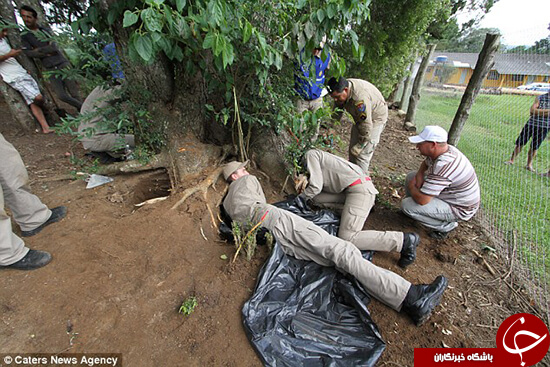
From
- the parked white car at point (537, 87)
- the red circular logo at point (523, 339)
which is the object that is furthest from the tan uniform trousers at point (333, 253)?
the parked white car at point (537, 87)

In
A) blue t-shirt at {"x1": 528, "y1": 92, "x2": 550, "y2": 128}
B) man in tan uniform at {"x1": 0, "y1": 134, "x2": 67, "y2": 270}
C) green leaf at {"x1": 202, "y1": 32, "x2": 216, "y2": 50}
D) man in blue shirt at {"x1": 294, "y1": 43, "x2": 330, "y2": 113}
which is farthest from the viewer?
blue t-shirt at {"x1": 528, "y1": 92, "x2": 550, "y2": 128}

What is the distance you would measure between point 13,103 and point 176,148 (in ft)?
11.5

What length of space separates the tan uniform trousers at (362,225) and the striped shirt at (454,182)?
557mm

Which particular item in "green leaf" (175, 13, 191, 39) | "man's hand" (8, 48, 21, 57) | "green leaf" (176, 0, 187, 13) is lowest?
"man's hand" (8, 48, 21, 57)

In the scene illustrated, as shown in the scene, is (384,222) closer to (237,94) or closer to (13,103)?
(237,94)

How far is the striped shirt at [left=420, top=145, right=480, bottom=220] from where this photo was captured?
240 centimetres

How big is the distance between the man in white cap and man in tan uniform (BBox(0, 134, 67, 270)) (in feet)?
11.1

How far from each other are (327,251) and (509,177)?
3.70 m

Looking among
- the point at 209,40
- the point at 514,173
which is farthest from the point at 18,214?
the point at 514,173

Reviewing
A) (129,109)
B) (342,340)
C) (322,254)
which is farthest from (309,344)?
(129,109)

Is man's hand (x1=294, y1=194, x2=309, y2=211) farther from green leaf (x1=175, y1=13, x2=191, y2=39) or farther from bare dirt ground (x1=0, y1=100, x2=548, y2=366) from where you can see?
green leaf (x1=175, y1=13, x2=191, y2=39)

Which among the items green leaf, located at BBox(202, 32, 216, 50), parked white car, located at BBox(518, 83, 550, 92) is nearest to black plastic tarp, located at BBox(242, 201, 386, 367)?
green leaf, located at BBox(202, 32, 216, 50)

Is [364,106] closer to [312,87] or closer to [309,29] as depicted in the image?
[312,87]

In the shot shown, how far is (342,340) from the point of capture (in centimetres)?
174
